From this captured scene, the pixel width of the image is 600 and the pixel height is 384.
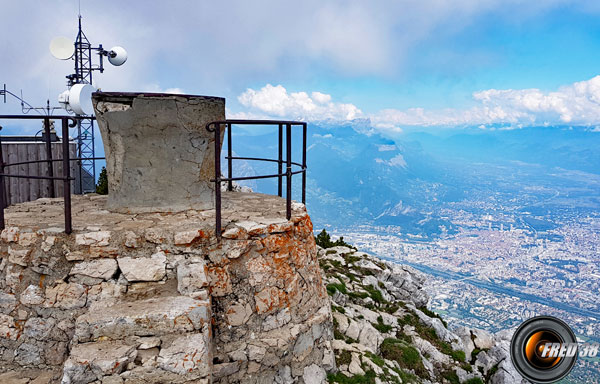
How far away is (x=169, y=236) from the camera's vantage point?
16.6 ft

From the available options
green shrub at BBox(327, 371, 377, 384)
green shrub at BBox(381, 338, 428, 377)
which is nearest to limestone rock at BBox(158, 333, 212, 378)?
green shrub at BBox(327, 371, 377, 384)

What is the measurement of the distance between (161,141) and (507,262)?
104m

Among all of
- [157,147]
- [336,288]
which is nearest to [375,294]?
[336,288]

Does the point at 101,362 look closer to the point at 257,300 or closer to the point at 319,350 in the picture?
the point at 257,300

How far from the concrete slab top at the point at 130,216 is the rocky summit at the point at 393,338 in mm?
2700

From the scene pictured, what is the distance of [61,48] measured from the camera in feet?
43.2

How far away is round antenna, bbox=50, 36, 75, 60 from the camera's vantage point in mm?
13016

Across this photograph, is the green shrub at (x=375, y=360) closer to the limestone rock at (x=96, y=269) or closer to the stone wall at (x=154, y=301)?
the stone wall at (x=154, y=301)

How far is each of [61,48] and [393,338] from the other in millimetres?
13642

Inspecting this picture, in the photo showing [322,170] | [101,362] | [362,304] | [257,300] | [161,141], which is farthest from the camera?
[322,170]

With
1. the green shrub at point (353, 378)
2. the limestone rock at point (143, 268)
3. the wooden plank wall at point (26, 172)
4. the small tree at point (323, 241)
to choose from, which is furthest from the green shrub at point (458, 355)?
the wooden plank wall at point (26, 172)

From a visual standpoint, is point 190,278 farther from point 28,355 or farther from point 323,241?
point 323,241

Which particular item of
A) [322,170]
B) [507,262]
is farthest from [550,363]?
[322,170]

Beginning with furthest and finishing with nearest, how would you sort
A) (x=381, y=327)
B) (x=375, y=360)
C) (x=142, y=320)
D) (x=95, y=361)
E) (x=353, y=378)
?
(x=381, y=327), (x=375, y=360), (x=353, y=378), (x=142, y=320), (x=95, y=361)
